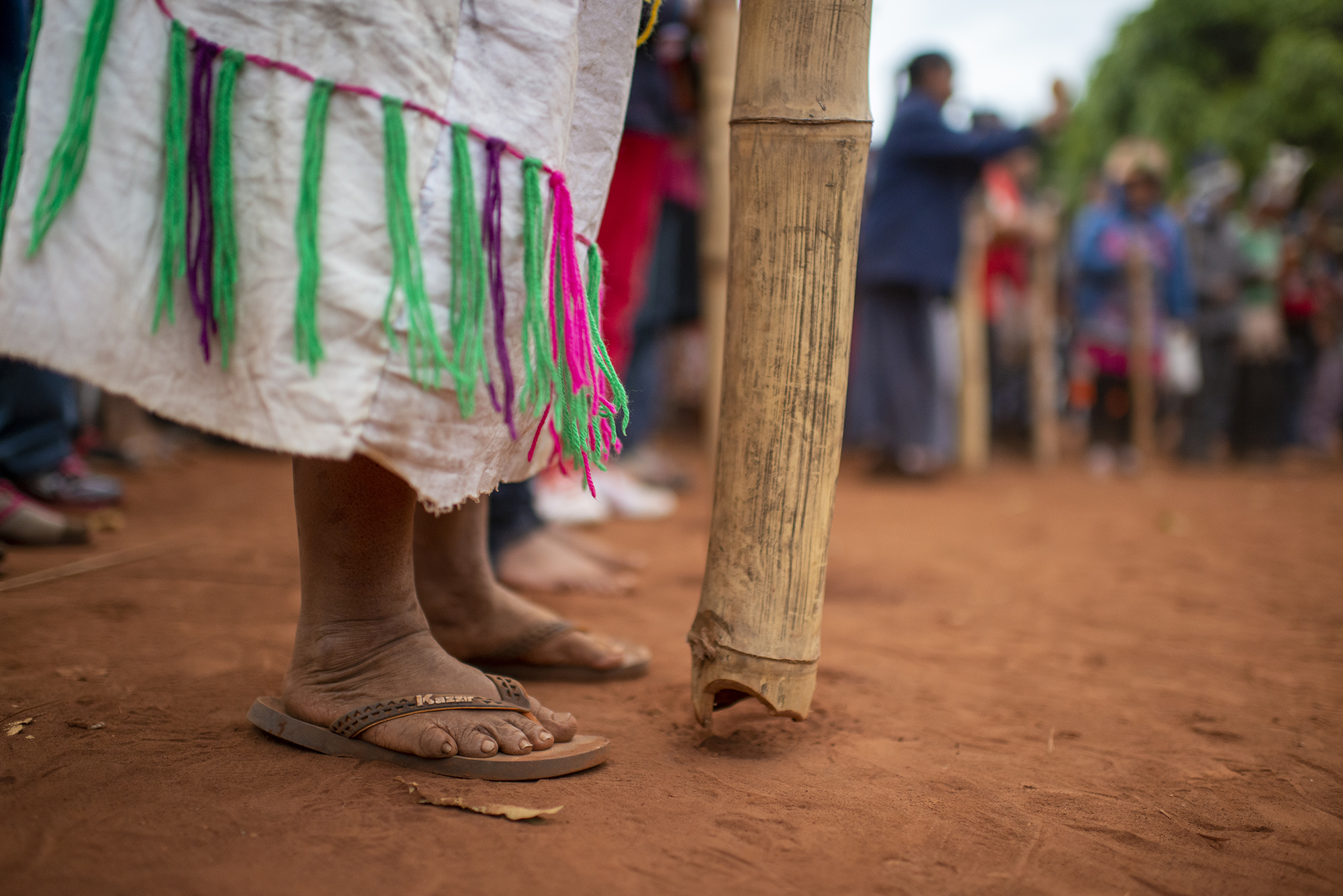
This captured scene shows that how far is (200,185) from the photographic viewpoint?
944 mm

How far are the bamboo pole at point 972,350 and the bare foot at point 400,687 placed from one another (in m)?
4.74

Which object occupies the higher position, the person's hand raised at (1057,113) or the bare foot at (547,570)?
the person's hand raised at (1057,113)

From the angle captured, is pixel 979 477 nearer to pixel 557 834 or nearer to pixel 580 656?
pixel 580 656

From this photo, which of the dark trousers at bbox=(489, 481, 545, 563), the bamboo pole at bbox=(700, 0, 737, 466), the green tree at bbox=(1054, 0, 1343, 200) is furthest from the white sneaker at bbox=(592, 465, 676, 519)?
the green tree at bbox=(1054, 0, 1343, 200)

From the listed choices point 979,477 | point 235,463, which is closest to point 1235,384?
point 979,477

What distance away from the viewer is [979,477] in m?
5.37

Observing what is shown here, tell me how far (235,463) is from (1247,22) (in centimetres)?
1896

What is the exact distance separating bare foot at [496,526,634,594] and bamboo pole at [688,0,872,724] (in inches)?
40.1

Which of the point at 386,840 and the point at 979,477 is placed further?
the point at 979,477

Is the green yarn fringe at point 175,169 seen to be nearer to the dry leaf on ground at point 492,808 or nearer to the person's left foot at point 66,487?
the dry leaf on ground at point 492,808

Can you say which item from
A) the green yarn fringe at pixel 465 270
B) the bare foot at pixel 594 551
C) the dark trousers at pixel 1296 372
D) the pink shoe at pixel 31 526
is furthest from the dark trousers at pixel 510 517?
the dark trousers at pixel 1296 372

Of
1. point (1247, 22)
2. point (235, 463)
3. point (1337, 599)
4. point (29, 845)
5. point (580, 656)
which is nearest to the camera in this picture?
point (29, 845)

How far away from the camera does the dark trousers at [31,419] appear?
8.73ft

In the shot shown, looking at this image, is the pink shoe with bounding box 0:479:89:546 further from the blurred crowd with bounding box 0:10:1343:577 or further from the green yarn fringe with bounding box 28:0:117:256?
the green yarn fringe with bounding box 28:0:117:256
